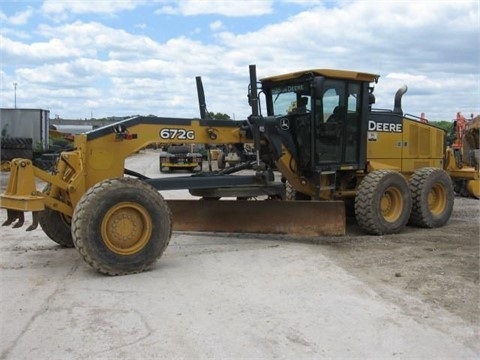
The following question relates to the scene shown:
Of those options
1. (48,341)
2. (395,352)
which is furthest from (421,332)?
(48,341)

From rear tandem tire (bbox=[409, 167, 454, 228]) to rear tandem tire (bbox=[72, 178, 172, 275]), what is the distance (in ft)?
17.5

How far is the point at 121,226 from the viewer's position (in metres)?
6.66

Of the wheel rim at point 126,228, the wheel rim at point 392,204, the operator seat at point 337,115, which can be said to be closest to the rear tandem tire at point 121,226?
the wheel rim at point 126,228

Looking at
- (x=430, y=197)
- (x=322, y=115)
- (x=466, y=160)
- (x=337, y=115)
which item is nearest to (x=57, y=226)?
(x=322, y=115)

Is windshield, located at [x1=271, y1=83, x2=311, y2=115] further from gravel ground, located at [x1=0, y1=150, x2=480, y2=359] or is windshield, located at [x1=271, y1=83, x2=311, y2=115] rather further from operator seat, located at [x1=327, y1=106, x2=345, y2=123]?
gravel ground, located at [x1=0, y1=150, x2=480, y2=359]

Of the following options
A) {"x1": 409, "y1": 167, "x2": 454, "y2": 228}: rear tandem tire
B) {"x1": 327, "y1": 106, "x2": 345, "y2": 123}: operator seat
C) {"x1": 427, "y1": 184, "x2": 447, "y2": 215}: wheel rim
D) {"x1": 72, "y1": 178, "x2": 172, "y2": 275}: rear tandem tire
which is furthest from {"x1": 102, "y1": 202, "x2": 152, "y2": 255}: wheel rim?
{"x1": 427, "y1": 184, "x2": 447, "y2": 215}: wheel rim

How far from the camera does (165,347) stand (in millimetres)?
4395

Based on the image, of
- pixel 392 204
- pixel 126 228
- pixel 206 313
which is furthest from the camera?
pixel 392 204

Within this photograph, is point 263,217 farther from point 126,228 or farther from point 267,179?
point 126,228

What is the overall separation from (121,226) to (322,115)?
13.5ft

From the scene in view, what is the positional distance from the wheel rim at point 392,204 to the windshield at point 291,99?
2058 millimetres

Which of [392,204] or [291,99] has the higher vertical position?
[291,99]

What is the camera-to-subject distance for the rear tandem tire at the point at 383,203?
368 inches

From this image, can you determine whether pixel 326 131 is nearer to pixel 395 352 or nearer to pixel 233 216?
pixel 233 216
